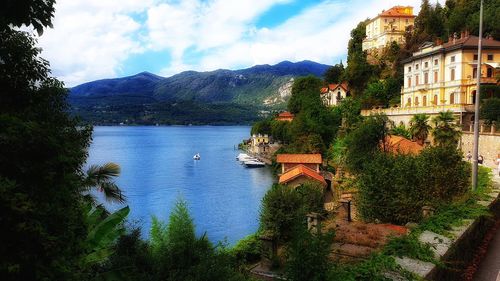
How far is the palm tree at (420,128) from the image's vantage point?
1730 inches

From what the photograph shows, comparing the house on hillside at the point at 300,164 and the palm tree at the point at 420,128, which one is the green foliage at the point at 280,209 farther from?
the palm tree at the point at 420,128

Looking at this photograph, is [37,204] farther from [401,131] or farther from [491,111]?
[401,131]

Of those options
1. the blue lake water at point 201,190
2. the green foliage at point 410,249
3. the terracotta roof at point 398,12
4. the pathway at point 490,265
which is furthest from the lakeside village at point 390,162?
the blue lake water at point 201,190

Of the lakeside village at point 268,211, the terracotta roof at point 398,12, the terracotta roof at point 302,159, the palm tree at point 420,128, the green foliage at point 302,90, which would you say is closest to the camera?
the lakeside village at point 268,211

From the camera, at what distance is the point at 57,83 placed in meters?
8.44

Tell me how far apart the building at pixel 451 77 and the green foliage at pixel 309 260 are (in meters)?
38.0

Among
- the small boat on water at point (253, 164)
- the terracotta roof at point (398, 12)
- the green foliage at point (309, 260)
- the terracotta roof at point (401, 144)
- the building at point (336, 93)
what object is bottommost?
the small boat on water at point (253, 164)

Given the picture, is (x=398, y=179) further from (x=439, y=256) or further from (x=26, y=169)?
(x=26, y=169)

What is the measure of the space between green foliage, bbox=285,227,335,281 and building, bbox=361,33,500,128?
38.0 m

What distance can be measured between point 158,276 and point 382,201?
823 cm

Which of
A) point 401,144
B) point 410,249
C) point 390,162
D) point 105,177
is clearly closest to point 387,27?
point 401,144

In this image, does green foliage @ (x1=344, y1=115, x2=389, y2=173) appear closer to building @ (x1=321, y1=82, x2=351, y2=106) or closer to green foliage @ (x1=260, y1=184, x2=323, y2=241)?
green foliage @ (x1=260, y1=184, x2=323, y2=241)

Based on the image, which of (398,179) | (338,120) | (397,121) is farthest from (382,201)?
(338,120)

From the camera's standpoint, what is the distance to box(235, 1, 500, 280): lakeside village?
9016 mm
